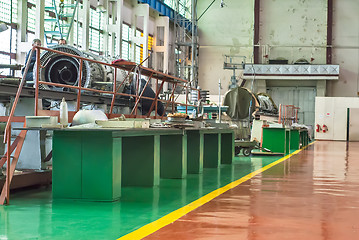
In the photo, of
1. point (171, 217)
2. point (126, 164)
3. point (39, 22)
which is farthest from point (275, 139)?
point (171, 217)

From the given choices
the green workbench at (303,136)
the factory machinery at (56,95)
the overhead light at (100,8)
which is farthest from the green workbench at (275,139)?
the overhead light at (100,8)

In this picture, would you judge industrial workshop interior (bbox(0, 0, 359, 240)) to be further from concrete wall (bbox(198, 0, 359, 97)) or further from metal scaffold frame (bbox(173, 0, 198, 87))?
concrete wall (bbox(198, 0, 359, 97))

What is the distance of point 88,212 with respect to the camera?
497 centimetres

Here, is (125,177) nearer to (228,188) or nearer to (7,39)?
(228,188)

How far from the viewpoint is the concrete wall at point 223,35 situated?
34.0 m

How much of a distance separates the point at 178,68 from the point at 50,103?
63.9ft

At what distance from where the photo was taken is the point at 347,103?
29.0 m

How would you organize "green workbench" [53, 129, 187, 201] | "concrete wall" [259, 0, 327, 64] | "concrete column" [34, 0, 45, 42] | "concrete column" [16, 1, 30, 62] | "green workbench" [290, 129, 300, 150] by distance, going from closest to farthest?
"green workbench" [53, 129, 187, 201]
"concrete column" [34, 0, 45, 42]
"concrete column" [16, 1, 30, 62]
"green workbench" [290, 129, 300, 150]
"concrete wall" [259, 0, 327, 64]

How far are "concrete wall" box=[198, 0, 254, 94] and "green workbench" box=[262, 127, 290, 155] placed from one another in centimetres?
1937

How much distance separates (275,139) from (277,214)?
32.4 ft

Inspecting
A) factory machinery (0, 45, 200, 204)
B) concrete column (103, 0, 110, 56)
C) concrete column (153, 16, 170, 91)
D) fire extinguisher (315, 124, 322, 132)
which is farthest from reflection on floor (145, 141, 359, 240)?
fire extinguisher (315, 124, 322, 132)

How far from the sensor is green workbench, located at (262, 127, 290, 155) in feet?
48.1

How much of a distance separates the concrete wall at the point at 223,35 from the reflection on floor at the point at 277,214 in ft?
86.0

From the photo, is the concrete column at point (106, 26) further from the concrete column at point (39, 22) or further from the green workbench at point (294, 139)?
the green workbench at point (294, 139)
